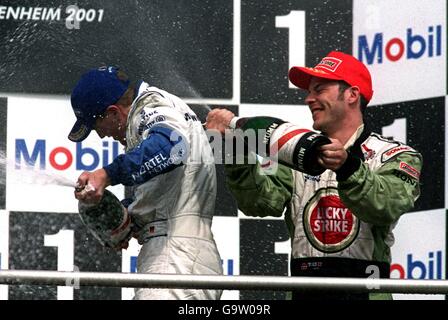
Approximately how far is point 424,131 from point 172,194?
1.14 metres

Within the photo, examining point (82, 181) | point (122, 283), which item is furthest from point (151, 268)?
point (122, 283)

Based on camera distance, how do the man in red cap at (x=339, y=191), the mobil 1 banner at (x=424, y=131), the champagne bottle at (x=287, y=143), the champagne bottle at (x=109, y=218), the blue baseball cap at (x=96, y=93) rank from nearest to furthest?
the champagne bottle at (x=287, y=143) < the man in red cap at (x=339, y=191) < the champagne bottle at (x=109, y=218) < the blue baseball cap at (x=96, y=93) < the mobil 1 banner at (x=424, y=131)

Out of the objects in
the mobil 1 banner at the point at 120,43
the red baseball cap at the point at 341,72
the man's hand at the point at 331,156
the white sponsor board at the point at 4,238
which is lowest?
the white sponsor board at the point at 4,238

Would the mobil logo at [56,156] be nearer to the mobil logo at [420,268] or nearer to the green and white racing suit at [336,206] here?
the green and white racing suit at [336,206]

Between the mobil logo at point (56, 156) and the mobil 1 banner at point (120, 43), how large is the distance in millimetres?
183

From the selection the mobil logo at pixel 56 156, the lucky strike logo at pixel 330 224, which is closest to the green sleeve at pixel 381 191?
the lucky strike logo at pixel 330 224

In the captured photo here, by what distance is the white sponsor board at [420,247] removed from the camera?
4.82m

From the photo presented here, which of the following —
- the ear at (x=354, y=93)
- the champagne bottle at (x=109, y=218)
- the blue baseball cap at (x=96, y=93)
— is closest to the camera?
the champagne bottle at (x=109, y=218)

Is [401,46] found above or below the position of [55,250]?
above

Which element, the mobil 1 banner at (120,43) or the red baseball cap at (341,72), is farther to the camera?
the mobil 1 banner at (120,43)

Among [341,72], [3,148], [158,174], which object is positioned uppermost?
[341,72]

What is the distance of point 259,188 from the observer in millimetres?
4188

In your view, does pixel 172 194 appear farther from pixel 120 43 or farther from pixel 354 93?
pixel 120 43

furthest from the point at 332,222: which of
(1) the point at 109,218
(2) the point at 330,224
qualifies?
(1) the point at 109,218
